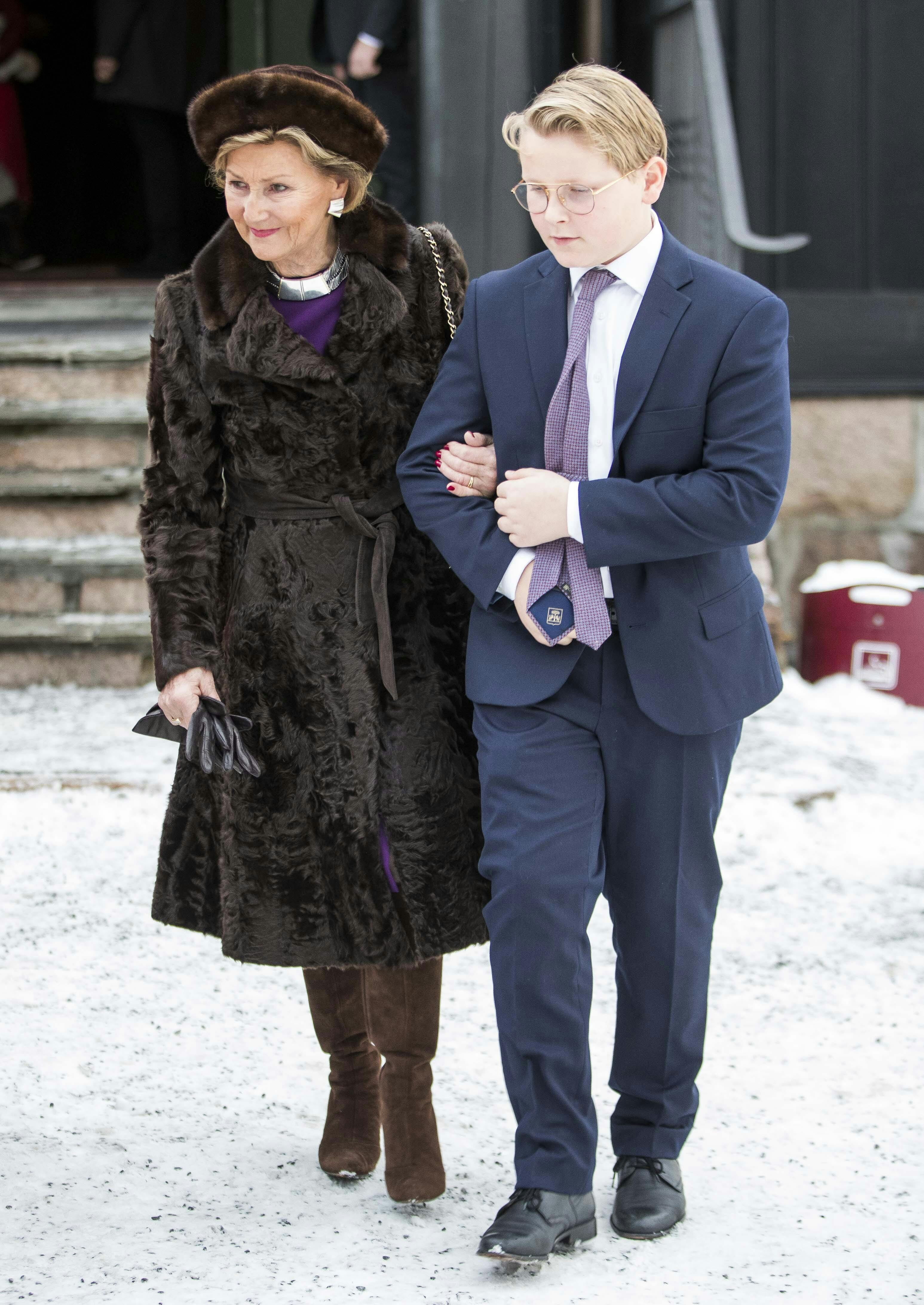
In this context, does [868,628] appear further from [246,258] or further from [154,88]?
[154,88]

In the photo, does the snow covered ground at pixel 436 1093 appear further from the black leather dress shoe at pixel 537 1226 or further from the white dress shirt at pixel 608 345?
the white dress shirt at pixel 608 345

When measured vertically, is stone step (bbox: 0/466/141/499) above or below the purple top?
below

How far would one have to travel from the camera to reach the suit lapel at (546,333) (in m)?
2.34

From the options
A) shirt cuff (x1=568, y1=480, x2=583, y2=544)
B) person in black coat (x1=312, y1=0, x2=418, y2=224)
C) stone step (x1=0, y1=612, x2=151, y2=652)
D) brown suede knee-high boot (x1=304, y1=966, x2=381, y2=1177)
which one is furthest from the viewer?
person in black coat (x1=312, y1=0, x2=418, y2=224)

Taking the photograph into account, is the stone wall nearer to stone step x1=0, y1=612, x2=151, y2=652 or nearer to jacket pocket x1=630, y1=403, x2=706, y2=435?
stone step x1=0, y1=612, x2=151, y2=652

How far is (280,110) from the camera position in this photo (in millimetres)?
2287

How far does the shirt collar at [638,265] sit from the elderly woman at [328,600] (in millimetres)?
329

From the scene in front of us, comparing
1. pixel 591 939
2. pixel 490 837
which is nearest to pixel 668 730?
pixel 490 837

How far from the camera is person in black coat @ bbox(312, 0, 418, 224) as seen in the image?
6.12m

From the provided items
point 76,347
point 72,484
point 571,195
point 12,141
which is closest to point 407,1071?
point 571,195

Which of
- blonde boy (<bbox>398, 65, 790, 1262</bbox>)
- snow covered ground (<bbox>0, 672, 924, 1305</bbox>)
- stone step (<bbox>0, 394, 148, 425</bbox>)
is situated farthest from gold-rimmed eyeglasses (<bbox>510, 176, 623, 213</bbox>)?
stone step (<bbox>0, 394, 148, 425</bbox>)

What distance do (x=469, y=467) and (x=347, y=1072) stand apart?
1.06 meters

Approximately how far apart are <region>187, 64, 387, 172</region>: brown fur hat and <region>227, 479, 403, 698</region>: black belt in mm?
508

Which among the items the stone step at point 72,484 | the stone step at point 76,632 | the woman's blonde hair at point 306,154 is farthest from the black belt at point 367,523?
the stone step at point 72,484
